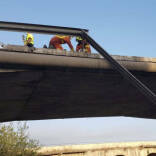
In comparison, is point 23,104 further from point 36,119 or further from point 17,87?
point 36,119

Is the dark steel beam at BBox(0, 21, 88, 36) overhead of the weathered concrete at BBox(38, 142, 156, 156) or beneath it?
overhead

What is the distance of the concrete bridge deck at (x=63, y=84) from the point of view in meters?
10.0

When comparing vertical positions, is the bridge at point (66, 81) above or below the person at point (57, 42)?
below

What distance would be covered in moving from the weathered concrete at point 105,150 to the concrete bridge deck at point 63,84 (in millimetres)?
10489

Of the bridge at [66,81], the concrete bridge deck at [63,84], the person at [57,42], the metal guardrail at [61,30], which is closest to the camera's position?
the metal guardrail at [61,30]

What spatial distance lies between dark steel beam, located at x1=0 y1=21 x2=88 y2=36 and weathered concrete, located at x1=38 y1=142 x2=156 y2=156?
19.5m

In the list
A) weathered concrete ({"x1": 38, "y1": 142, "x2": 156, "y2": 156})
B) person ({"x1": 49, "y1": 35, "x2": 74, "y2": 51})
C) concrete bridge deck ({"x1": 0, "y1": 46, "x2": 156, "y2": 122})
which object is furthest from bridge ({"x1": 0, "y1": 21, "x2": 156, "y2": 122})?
weathered concrete ({"x1": 38, "y1": 142, "x2": 156, "y2": 156})

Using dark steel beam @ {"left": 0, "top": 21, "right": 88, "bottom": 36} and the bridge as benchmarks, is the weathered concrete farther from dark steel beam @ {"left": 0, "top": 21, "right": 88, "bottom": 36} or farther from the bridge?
dark steel beam @ {"left": 0, "top": 21, "right": 88, "bottom": 36}

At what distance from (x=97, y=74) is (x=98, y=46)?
8.07ft

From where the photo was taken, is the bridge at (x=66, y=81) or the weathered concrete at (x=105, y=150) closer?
the bridge at (x=66, y=81)

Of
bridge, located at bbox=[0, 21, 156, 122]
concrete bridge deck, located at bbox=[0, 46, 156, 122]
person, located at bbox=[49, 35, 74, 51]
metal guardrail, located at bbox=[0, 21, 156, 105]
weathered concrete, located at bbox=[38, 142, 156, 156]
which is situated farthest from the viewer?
weathered concrete, located at bbox=[38, 142, 156, 156]

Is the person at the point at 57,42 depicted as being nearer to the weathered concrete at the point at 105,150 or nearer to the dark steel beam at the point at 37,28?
the dark steel beam at the point at 37,28

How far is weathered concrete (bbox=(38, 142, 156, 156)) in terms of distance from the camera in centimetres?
2647

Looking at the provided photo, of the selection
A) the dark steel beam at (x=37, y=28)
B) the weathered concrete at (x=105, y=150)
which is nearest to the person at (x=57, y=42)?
the dark steel beam at (x=37, y=28)
